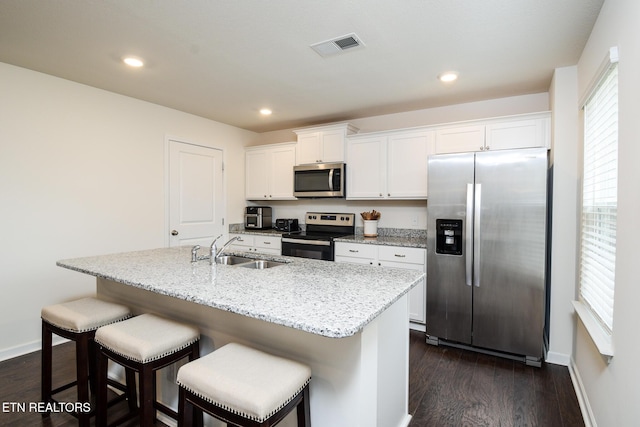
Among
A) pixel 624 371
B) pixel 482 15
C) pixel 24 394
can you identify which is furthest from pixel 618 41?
pixel 24 394

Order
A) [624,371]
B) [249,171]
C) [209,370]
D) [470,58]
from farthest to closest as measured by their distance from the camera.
Result: 1. [249,171]
2. [470,58]
3. [624,371]
4. [209,370]

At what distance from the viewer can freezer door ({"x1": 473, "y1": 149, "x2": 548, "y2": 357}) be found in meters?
2.58

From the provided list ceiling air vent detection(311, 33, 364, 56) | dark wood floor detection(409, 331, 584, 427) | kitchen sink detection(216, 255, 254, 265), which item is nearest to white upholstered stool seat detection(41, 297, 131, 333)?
kitchen sink detection(216, 255, 254, 265)

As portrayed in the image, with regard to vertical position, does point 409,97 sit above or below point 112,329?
above

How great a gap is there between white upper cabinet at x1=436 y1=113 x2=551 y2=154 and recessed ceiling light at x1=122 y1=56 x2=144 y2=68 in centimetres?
279

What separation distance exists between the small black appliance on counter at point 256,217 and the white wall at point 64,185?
1.25m

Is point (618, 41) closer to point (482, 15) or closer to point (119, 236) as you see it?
point (482, 15)

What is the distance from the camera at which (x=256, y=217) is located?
15.5 feet

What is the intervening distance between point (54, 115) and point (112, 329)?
7.72ft

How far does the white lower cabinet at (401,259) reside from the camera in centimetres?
328

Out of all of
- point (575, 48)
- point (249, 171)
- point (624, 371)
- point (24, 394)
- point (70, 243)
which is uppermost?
point (575, 48)

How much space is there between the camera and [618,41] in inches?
61.1

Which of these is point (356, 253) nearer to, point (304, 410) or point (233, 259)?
point (233, 259)

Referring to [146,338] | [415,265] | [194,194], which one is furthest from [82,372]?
[415,265]
